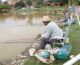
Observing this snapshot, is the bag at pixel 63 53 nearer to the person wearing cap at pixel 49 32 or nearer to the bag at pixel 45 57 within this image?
the bag at pixel 45 57

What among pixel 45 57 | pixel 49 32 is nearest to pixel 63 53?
pixel 45 57

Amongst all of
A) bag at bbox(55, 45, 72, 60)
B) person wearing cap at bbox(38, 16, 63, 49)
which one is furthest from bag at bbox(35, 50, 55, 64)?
person wearing cap at bbox(38, 16, 63, 49)

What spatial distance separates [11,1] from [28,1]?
440 inches

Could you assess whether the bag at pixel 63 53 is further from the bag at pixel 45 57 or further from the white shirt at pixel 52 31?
the white shirt at pixel 52 31

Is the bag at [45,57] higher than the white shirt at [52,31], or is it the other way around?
the white shirt at [52,31]

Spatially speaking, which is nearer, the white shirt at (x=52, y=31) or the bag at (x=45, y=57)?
the bag at (x=45, y=57)

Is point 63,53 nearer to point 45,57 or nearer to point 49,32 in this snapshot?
point 45,57

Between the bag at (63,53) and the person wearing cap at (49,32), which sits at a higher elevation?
the person wearing cap at (49,32)

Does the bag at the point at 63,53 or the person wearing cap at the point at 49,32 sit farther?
the person wearing cap at the point at 49,32

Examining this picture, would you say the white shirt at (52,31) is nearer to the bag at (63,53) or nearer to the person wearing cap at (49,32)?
the person wearing cap at (49,32)

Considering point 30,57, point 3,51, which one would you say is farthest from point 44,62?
point 3,51

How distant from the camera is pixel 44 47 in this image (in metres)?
5.52

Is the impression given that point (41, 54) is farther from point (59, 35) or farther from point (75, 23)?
point (75, 23)

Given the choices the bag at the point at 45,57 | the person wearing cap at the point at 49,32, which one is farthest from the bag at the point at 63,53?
the person wearing cap at the point at 49,32
